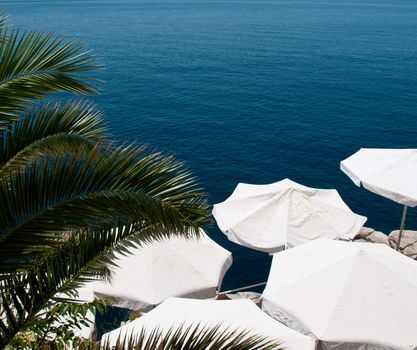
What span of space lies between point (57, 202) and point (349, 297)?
6.18 meters

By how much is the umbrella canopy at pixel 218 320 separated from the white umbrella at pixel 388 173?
21.6 feet

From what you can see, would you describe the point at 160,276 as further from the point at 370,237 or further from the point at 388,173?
the point at 370,237

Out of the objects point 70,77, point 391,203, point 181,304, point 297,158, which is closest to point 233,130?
point 297,158

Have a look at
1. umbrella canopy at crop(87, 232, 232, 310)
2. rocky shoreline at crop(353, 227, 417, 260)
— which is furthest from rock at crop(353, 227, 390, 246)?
umbrella canopy at crop(87, 232, 232, 310)

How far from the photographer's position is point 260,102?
42.2 metres

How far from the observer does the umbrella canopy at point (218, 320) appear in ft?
24.6

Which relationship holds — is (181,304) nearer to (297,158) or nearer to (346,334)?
(346,334)

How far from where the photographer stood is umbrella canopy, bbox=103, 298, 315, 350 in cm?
749

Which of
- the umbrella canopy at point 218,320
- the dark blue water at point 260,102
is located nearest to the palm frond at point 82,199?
the umbrella canopy at point 218,320

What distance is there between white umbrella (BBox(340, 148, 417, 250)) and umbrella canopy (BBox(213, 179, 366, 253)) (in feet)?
3.60

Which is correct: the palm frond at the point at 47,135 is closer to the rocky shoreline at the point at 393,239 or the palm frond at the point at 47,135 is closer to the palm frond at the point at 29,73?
the palm frond at the point at 29,73

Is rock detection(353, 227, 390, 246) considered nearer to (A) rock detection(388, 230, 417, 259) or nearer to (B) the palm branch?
(A) rock detection(388, 230, 417, 259)

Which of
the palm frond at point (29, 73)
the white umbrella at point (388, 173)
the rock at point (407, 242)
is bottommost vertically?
the rock at point (407, 242)

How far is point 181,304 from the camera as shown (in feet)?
27.3
